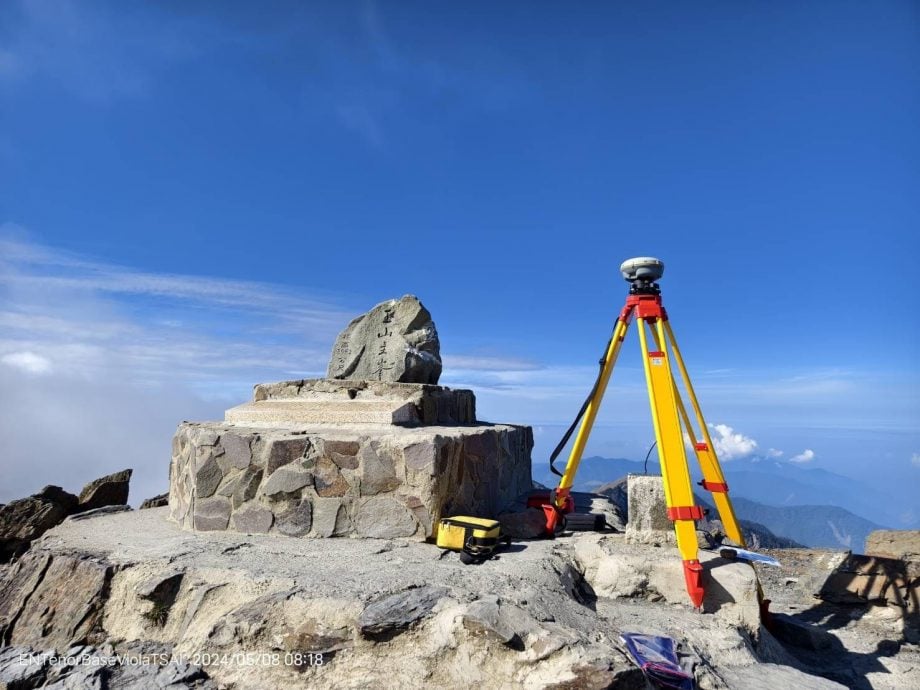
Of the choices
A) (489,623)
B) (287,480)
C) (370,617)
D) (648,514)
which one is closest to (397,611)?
(370,617)

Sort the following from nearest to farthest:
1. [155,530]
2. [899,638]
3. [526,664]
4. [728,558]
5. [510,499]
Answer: [526,664]
[728,558]
[155,530]
[899,638]
[510,499]

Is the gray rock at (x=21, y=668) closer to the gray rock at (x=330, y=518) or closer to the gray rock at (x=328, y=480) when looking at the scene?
the gray rock at (x=330, y=518)

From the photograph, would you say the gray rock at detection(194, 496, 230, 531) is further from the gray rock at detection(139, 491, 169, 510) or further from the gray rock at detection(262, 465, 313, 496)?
the gray rock at detection(139, 491, 169, 510)

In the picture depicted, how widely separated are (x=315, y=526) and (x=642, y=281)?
13.8ft

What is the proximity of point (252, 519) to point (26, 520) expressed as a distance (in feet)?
15.5

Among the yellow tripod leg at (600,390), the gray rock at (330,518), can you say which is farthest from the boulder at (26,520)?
the yellow tripod leg at (600,390)

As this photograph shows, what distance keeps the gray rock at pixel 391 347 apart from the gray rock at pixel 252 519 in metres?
2.73

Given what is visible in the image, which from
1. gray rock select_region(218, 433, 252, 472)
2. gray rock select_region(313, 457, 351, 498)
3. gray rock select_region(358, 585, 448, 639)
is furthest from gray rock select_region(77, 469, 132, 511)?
gray rock select_region(358, 585, 448, 639)

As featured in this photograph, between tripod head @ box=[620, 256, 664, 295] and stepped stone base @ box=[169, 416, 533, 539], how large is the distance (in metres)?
2.51

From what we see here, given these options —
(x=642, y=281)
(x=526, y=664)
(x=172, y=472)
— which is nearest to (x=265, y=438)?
(x=172, y=472)

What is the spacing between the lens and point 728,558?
5.52 meters

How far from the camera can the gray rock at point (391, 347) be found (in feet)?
27.3

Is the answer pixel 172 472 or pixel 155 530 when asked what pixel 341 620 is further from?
pixel 172 472

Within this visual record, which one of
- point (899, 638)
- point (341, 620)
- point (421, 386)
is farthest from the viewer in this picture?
point (421, 386)
